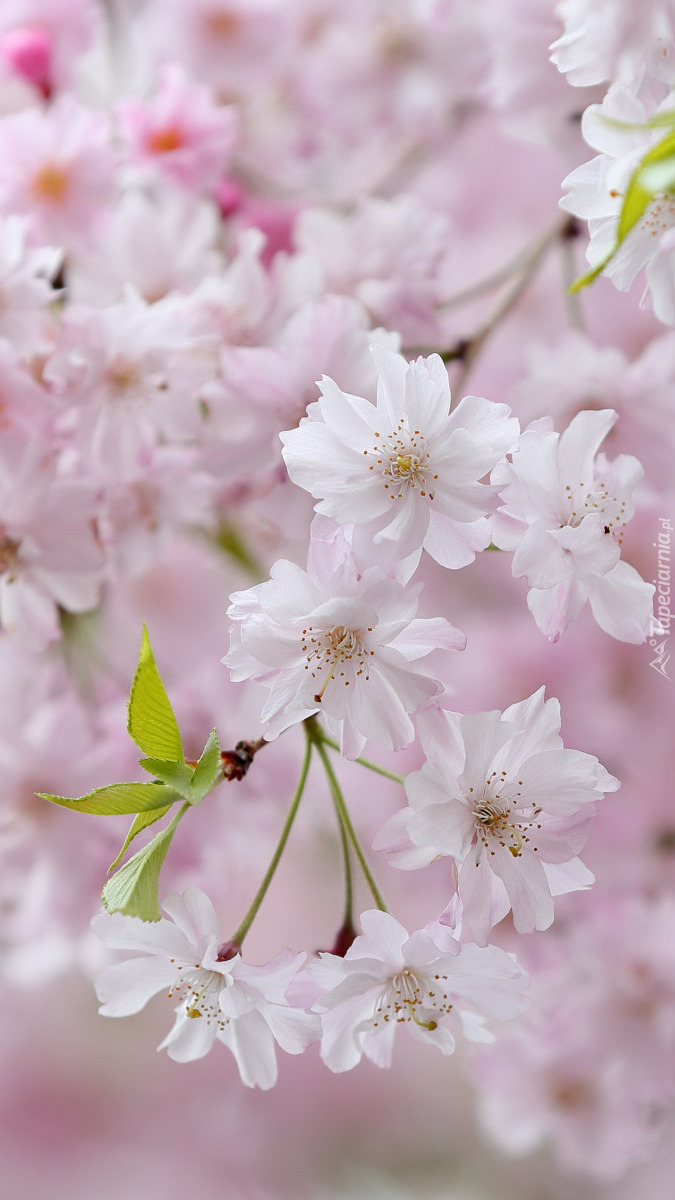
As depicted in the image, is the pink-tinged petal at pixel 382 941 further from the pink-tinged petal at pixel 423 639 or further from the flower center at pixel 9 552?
the flower center at pixel 9 552

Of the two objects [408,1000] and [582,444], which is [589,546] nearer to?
[582,444]

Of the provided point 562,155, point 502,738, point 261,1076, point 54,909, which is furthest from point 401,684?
point 54,909

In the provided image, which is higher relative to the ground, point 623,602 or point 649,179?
point 649,179

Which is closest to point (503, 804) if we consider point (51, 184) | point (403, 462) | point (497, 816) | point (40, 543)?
point (497, 816)

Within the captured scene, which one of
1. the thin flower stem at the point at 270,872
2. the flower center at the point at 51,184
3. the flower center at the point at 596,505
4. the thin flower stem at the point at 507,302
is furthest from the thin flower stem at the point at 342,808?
the flower center at the point at 51,184

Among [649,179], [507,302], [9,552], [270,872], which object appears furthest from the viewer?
[507,302]

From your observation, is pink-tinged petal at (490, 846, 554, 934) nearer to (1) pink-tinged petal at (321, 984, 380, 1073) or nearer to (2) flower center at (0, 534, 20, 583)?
(1) pink-tinged petal at (321, 984, 380, 1073)

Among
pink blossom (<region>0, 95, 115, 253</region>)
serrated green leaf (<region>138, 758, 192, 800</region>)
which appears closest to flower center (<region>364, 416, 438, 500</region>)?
serrated green leaf (<region>138, 758, 192, 800</region>)

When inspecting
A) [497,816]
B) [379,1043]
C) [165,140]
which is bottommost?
[379,1043]
